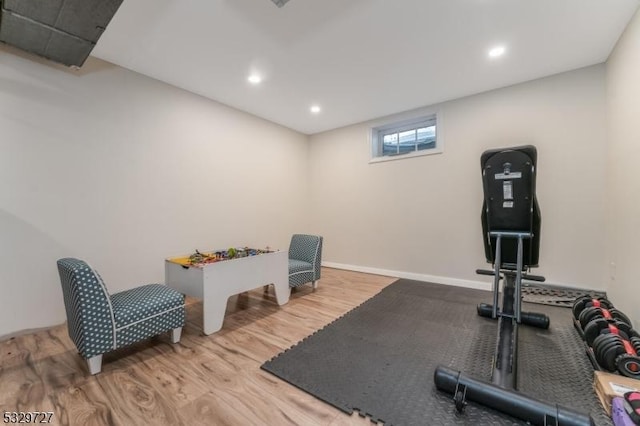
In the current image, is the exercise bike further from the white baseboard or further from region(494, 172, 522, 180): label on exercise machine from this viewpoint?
the white baseboard

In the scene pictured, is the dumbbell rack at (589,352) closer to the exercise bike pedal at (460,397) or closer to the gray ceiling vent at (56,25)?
the exercise bike pedal at (460,397)

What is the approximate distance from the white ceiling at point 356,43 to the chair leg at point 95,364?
2.64 metres

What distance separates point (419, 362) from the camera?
1.94 metres

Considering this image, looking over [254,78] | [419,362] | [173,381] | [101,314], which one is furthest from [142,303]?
[254,78]

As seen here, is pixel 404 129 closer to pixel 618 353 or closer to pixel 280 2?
pixel 280 2

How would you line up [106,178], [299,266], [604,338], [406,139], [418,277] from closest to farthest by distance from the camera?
1. [604,338]
2. [106,178]
3. [299,266]
4. [418,277]
5. [406,139]

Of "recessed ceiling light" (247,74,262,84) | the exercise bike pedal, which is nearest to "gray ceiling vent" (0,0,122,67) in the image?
"recessed ceiling light" (247,74,262,84)

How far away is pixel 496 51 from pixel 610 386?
2902mm

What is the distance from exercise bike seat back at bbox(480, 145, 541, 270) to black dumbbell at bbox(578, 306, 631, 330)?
50 centimetres

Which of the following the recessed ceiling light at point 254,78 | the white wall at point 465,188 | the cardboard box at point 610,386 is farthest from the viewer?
the recessed ceiling light at point 254,78

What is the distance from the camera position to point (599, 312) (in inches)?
82.3

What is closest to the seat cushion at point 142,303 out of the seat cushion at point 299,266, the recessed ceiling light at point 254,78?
the seat cushion at point 299,266

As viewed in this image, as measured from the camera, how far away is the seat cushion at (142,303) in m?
1.93

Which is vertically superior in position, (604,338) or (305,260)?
(305,260)
